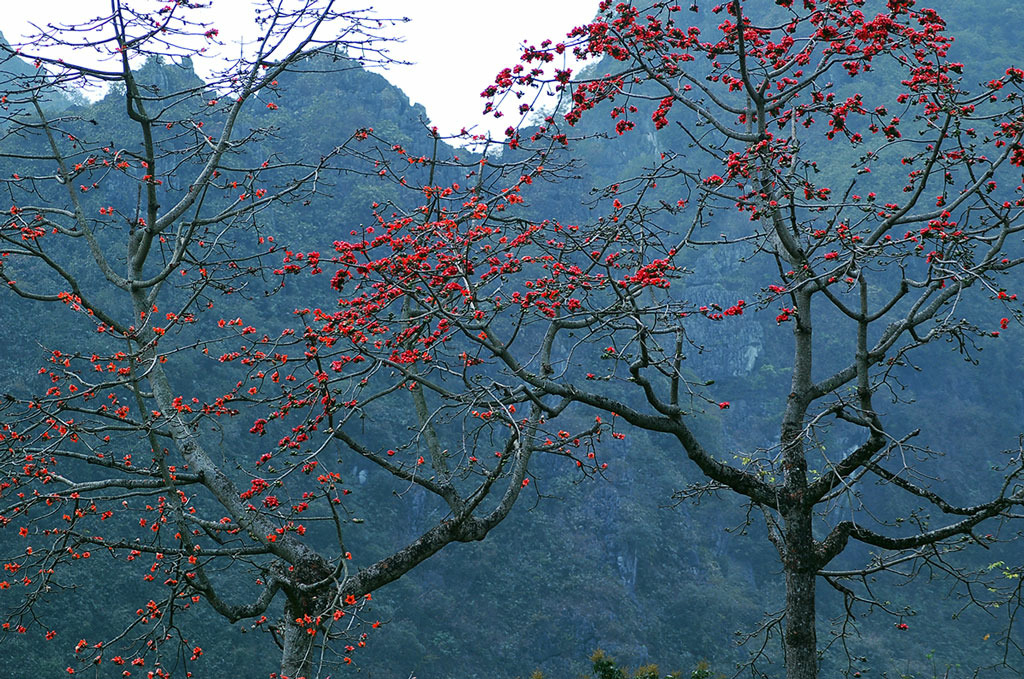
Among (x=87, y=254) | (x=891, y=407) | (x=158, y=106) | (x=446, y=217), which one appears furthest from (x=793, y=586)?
(x=158, y=106)

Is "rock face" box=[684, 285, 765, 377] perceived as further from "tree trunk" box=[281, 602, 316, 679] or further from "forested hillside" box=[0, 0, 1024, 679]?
"tree trunk" box=[281, 602, 316, 679]

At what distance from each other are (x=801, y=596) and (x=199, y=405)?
15.0m

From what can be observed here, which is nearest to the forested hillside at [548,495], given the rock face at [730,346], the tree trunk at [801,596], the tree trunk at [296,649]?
the rock face at [730,346]

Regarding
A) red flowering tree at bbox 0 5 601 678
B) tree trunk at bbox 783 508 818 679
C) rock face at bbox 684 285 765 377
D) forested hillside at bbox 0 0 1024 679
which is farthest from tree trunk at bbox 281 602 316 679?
rock face at bbox 684 285 765 377

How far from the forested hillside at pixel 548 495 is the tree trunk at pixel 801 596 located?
804 centimetres

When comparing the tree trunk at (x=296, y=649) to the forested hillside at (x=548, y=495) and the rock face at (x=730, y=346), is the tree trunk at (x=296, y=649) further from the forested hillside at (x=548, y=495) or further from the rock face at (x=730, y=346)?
the rock face at (x=730, y=346)

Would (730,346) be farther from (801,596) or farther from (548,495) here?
(801,596)

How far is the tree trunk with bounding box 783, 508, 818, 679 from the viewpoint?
591 centimetres

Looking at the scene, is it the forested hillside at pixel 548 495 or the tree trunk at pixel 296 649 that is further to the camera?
the forested hillside at pixel 548 495

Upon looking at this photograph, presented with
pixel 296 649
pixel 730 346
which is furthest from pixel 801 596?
pixel 730 346

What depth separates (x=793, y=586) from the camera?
596 cm

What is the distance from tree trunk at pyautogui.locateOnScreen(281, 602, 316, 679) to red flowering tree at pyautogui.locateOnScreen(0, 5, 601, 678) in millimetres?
24

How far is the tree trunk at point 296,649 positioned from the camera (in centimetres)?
555

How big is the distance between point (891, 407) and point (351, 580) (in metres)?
27.5
